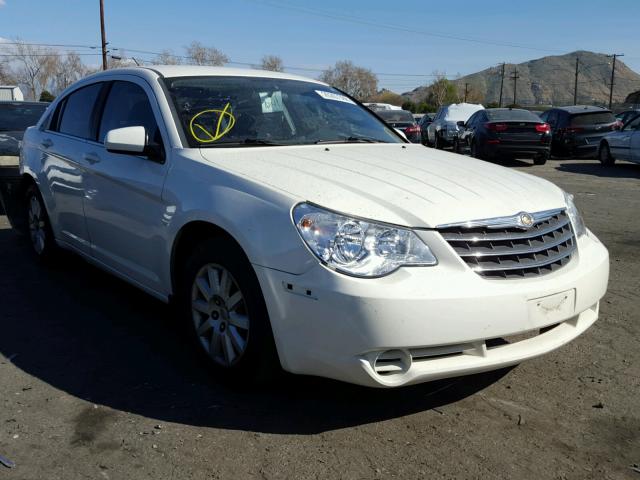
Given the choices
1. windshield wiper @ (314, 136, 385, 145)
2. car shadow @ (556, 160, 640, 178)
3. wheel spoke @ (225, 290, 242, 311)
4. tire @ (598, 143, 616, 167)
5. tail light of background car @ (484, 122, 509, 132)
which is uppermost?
windshield wiper @ (314, 136, 385, 145)

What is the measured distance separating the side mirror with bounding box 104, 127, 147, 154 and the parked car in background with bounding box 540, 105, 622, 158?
16.2 metres

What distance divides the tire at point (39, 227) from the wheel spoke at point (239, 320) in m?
2.93

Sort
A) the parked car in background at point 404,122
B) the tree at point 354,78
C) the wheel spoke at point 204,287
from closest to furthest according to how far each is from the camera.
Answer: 1. the wheel spoke at point 204,287
2. the parked car in background at point 404,122
3. the tree at point 354,78

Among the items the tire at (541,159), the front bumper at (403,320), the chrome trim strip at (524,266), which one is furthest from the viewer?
the tire at (541,159)

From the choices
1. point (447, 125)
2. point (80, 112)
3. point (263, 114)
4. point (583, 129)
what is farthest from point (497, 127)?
point (263, 114)

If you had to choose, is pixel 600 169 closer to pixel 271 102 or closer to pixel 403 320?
pixel 271 102

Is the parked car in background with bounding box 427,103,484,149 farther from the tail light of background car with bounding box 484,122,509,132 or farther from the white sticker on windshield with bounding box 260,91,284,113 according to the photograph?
the white sticker on windshield with bounding box 260,91,284,113

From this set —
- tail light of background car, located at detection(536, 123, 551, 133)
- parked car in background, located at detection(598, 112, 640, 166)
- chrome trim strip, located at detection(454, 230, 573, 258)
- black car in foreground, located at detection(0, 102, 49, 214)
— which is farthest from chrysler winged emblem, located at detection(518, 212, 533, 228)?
tail light of background car, located at detection(536, 123, 551, 133)

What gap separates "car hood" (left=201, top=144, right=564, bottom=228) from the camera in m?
2.86

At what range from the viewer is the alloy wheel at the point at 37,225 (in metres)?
5.58

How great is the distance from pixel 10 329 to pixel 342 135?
255 cm

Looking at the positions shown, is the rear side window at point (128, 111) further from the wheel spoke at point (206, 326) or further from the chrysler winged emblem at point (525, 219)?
the chrysler winged emblem at point (525, 219)

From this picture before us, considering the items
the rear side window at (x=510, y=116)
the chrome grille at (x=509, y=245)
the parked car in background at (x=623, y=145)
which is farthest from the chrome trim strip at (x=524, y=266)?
the rear side window at (x=510, y=116)

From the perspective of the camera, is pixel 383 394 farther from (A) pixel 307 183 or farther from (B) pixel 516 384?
(A) pixel 307 183
